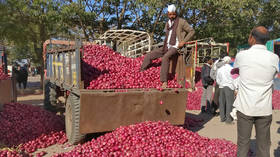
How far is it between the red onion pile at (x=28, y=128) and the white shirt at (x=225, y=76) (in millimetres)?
4780

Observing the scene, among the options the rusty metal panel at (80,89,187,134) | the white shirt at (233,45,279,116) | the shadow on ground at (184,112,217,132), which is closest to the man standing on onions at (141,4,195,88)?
the rusty metal panel at (80,89,187,134)

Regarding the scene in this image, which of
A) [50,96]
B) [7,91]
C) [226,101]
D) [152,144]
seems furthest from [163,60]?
[7,91]

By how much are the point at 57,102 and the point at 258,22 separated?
20203mm

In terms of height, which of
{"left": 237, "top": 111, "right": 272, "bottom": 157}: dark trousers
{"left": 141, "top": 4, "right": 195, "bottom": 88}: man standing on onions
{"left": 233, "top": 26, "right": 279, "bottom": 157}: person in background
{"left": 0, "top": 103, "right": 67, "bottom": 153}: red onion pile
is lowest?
{"left": 0, "top": 103, "right": 67, "bottom": 153}: red onion pile

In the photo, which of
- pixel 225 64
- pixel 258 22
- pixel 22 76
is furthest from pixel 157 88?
pixel 258 22

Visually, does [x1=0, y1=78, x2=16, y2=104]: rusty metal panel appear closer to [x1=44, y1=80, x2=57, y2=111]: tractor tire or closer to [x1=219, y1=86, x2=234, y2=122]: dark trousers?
[x1=44, y1=80, x2=57, y2=111]: tractor tire

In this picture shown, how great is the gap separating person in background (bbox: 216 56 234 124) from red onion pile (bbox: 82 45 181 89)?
272cm

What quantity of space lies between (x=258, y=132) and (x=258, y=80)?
70 cm

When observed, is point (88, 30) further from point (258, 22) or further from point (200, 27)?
point (258, 22)

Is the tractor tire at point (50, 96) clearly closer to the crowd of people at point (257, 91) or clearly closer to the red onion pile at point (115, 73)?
the red onion pile at point (115, 73)

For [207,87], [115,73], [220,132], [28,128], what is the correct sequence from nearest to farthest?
1. [115,73]
2. [28,128]
3. [220,132]
4. [207,87]

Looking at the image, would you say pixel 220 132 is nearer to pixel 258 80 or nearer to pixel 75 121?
pixel 258 80

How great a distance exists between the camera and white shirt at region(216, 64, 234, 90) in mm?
7020

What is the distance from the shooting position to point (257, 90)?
297cm
